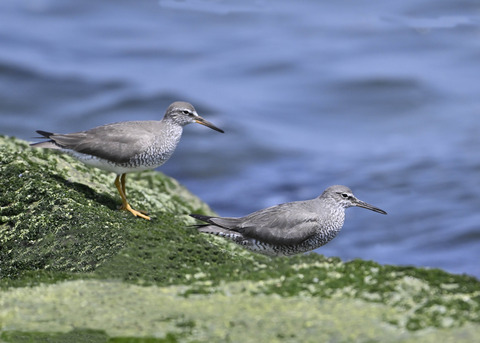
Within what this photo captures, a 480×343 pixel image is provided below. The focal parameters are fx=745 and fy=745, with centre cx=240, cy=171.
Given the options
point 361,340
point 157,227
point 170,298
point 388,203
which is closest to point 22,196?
point 157,227

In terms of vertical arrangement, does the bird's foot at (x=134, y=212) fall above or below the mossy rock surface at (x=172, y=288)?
above

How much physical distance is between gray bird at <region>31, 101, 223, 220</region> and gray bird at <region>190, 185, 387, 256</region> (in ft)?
3.74

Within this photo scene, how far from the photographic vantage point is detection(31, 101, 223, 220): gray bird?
10.5 metres

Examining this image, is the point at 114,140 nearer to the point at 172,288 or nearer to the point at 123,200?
the point at 123,200

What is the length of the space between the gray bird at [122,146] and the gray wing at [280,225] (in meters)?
1.31

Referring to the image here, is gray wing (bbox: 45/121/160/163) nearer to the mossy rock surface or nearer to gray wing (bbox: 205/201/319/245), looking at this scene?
the mossy rock surface

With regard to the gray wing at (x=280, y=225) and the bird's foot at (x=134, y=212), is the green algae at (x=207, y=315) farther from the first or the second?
the bird's foot at (x=134, y=212)

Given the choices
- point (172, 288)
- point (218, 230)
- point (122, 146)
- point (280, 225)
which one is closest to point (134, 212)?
point (122, 146)

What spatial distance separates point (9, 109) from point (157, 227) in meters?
16.4

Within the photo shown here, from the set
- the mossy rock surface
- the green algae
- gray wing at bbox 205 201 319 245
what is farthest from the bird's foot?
the green algae

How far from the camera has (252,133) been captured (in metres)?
23.8

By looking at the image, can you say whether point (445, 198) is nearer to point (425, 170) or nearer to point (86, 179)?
point (425, 170)

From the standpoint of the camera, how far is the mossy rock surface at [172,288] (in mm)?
6465

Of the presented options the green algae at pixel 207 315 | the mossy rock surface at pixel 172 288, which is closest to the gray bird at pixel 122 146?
the mossy rock surface at pixel 172 288
